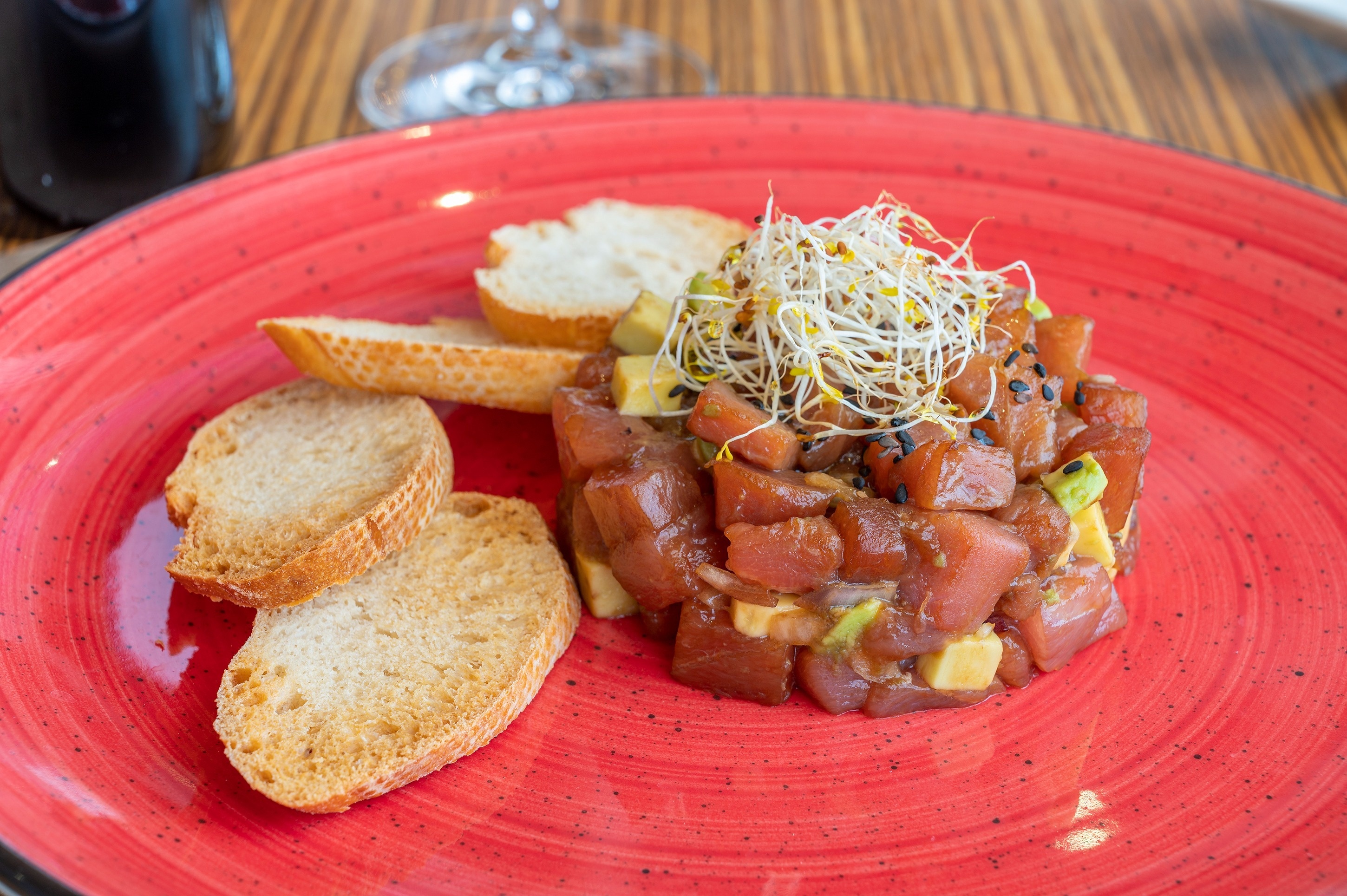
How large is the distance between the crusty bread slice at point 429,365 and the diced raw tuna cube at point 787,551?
0.99 meters

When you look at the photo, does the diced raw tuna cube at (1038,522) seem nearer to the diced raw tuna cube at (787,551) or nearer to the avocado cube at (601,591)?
the diced raw tuna cube at (787,551)

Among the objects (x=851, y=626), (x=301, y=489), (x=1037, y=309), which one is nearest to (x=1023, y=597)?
(x=851, y=626)

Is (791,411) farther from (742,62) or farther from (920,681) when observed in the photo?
(742,62)

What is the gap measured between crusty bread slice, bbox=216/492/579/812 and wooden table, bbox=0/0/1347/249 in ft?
9.14

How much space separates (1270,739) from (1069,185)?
7.32 feet

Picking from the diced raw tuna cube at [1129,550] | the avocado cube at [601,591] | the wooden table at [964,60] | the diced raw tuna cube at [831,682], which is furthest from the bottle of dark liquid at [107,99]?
the diced raw tuna cube at [1129,550]

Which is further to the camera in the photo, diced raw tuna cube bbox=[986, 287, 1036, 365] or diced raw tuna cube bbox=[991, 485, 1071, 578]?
diced raw tuna cube bbox=[986, 287, 1036, 365]

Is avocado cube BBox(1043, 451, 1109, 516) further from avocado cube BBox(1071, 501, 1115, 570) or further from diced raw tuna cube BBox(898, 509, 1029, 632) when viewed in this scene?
diced raw tuna cube BBox(898, 509, 1029, 632)

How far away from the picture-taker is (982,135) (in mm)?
4469

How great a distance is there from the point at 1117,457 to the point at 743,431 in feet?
3.06

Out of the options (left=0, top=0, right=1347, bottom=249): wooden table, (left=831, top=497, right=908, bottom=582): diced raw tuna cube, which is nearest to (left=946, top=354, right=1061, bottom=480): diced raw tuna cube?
(left=831, top=497, right=908, bottom=582): diced raw tuna cube

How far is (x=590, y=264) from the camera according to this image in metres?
3.96

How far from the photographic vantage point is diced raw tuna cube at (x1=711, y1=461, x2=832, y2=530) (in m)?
2.76

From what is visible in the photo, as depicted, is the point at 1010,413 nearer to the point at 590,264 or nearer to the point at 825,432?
the point at 825,432
